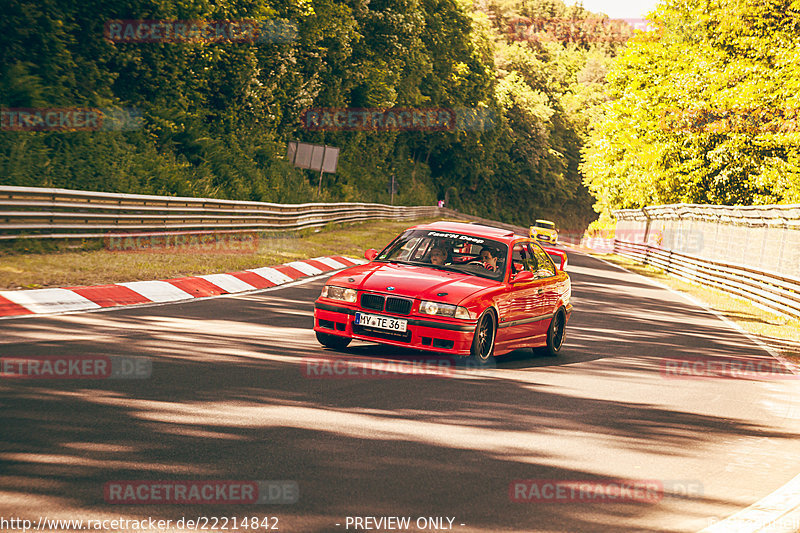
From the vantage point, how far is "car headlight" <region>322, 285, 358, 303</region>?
30.6ft

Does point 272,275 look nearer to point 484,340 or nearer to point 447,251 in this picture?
point 447,251

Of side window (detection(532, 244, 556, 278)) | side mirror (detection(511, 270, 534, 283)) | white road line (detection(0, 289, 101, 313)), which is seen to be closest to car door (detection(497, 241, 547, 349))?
side mirror (detection(511, 270, 534, 283))

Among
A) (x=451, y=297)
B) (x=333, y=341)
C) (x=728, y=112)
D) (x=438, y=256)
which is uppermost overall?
(x=728, y=112)

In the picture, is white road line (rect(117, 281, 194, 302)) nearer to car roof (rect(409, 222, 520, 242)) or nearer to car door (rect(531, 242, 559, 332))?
car roof (rect(409, 222, 520, 242))

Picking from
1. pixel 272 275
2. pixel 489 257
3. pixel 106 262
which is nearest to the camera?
pixel 489 257

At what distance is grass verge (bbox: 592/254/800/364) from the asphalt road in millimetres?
4572

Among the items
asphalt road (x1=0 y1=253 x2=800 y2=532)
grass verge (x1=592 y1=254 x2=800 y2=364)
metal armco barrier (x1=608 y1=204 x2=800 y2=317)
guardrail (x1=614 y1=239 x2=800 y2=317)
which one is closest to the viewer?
asphalt road (x1=0 y1=253 x2=800 y2=532)

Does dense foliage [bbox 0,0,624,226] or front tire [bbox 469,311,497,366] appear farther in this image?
dense foliage [bbox 0,0,624,226]

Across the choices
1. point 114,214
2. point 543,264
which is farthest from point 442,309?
point 114,214

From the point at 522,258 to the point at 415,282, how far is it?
7.06 ft

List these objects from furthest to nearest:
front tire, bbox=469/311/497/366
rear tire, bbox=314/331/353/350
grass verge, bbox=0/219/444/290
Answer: grass verge, bbox=0/219/444/290 → rear tire, bbox=314/331/353/350 → front tire, bbox=469/311/497/366

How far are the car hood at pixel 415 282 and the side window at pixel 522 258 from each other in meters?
0.79

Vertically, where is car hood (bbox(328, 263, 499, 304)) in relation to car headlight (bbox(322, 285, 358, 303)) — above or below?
above

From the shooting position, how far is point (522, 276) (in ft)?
34.6
